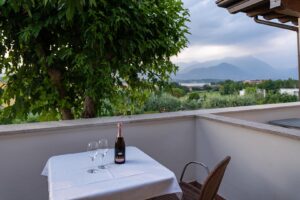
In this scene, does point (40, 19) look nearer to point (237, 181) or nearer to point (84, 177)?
point (84, 177)

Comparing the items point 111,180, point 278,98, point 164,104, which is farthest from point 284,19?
point 111,180

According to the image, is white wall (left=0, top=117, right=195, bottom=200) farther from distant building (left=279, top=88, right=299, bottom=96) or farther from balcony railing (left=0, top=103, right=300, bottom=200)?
distant building (left=279, top=88, right=299, bottom=96)

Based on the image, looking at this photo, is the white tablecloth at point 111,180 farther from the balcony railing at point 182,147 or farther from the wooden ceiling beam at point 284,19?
the wooden ceiling beam at point 284,19

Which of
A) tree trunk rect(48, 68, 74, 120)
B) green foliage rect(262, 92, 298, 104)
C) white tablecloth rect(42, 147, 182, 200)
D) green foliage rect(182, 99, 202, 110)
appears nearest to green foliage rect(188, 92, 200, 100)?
green foliage rect(182, 99, 202, 110)

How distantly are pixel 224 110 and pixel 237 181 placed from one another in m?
1.05

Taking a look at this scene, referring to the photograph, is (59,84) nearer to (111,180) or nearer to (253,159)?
(111,180)

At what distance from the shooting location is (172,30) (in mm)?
3016

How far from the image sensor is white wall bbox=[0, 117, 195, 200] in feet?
7.48

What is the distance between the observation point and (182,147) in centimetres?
305

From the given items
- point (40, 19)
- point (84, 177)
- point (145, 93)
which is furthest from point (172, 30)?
point (84, 177)

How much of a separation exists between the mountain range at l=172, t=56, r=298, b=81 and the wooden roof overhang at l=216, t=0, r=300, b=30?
177 cm

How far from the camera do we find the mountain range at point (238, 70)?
5.35 metres

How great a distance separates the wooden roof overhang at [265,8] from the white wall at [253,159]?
55.9 inches

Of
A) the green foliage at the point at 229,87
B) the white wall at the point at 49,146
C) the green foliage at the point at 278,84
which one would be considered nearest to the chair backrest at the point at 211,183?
the white wall at the point at 49,146
